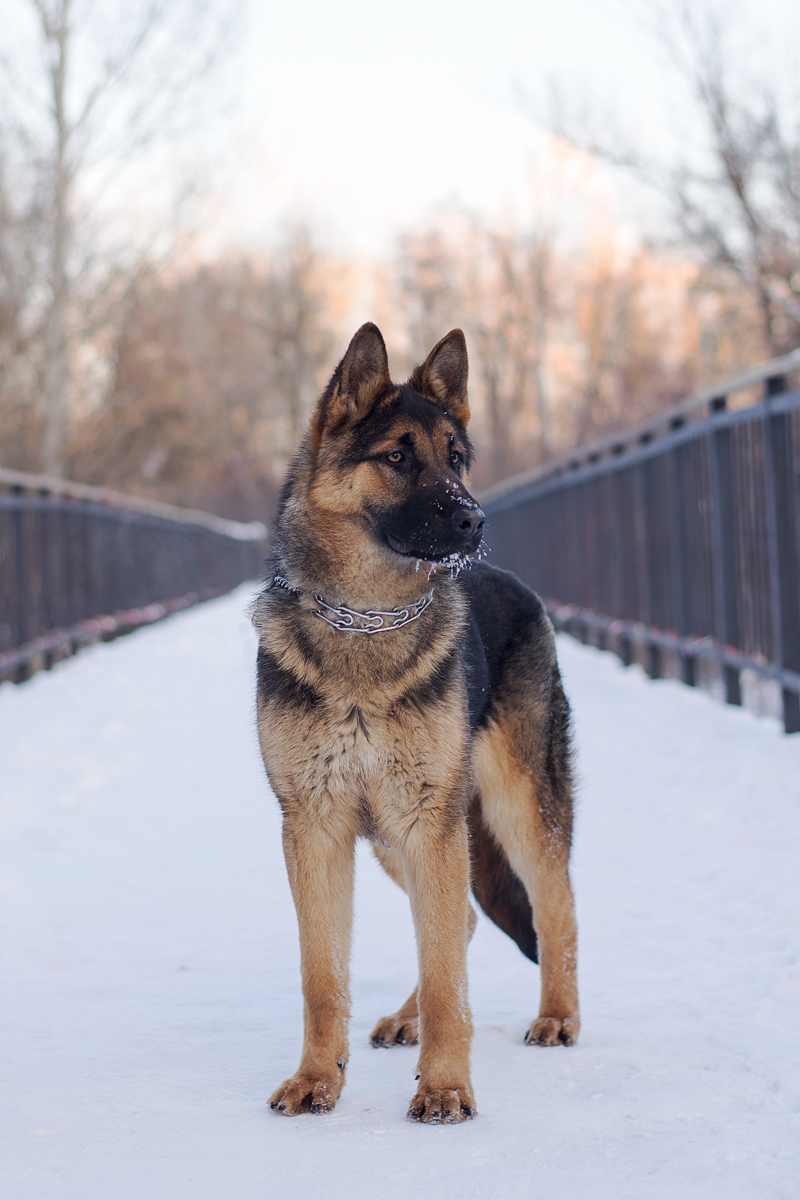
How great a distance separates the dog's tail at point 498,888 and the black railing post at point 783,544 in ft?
12.0

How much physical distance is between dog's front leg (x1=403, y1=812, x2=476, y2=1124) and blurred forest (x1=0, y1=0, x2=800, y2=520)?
12.5 m

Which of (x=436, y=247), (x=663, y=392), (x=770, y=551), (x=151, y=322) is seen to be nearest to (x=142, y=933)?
(x=770, y=551)

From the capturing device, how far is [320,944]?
10.0ft

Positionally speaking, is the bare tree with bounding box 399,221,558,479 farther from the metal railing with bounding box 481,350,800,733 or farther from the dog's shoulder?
the dog's shoulder

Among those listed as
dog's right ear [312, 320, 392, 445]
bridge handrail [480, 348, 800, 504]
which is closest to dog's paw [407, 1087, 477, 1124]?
dog's right ear [312, 320, 392, 445]

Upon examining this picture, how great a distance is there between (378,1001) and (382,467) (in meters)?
1.72

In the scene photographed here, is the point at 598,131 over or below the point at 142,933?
over

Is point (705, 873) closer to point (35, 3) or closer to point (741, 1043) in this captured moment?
point (741, 1043)

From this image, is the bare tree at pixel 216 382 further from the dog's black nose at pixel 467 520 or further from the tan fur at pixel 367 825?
the tan fur at pixel 367 825

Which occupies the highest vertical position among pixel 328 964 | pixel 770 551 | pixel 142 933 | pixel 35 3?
pixel 35 3

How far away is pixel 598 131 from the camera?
65.1ft

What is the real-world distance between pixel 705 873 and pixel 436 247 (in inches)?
1578

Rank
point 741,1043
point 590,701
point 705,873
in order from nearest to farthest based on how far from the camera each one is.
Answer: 1. point 741,1043
2. point 705,873
3. point 590,701

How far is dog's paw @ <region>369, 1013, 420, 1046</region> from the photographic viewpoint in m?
3.51
